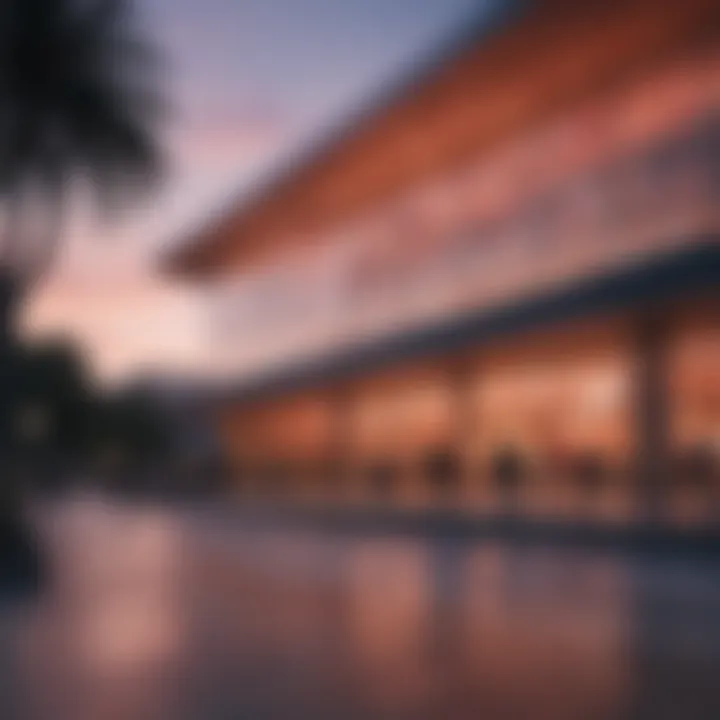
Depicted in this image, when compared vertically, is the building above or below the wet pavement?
above

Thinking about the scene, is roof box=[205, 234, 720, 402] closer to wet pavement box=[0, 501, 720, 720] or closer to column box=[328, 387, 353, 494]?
column box=[328, 387, 353, 494]

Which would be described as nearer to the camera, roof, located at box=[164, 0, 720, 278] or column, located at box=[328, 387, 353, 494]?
roof, located at box=[164, 0, 720, 278]

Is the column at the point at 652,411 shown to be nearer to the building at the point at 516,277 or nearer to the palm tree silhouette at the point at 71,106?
the building at the point at 516,277

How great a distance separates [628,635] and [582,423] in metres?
19.5

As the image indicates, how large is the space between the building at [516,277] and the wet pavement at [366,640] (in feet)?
16.8

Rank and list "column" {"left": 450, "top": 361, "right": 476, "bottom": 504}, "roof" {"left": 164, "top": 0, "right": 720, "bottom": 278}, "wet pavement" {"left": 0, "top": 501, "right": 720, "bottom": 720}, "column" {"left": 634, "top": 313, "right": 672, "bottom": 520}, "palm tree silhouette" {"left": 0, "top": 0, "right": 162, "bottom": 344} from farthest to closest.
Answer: "column" {"left": 450, "top": 361, "right": 476, "bottom": 504}
"column" {"left": 634, "top": 313, "right": 672, "bottom": 520}
"roof" {"left": 164, "top": 0, "right": 720, "bottom": 278}
"palm tree silhouette" {"left": 0, "top": 0, "right": 162, "bottom": 344}
"wet pavement" {"left": 0, "top": 501, "right": 720, "bottom": 720}

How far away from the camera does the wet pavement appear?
510 cm

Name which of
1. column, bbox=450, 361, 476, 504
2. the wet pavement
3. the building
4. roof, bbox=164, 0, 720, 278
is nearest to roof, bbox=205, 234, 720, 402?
the building

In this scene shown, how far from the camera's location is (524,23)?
1934cm

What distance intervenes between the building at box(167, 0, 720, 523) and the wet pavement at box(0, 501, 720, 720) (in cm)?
511

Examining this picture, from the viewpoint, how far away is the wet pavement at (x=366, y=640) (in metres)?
5.10

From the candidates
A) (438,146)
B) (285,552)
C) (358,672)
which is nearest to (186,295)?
(438,146)

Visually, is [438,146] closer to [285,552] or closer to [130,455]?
[285,552]

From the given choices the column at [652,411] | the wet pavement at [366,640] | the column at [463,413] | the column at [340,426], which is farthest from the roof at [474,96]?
the wet pavement at [366,640]
